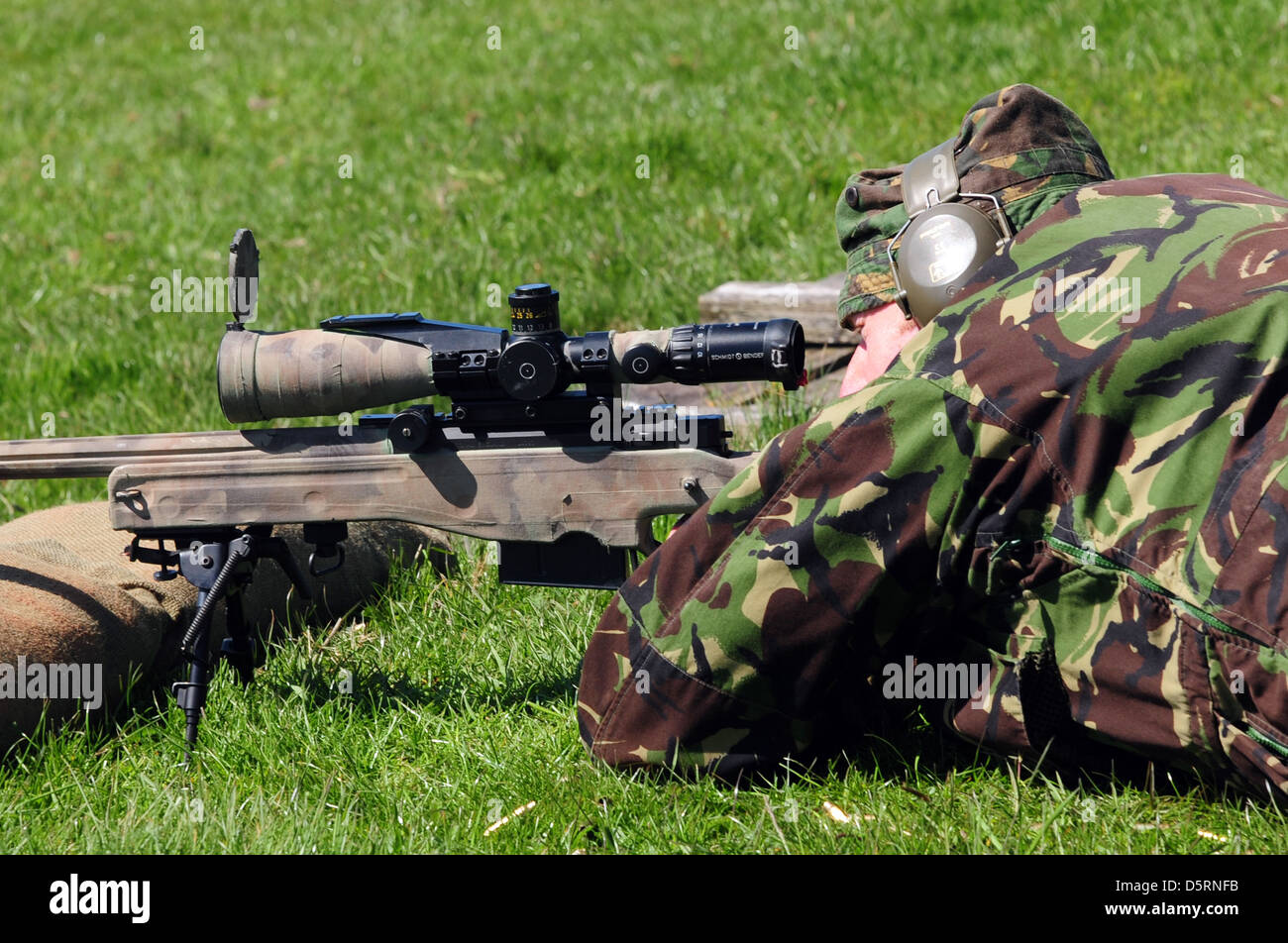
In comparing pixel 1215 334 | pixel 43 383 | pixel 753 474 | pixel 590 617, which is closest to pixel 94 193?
pixel 43 383

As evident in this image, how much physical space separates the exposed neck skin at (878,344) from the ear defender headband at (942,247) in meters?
0.11

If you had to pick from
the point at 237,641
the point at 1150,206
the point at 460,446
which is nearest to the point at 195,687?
the point at 237,641

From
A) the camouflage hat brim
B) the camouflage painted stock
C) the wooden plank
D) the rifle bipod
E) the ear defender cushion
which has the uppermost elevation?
the camouflage hat brim

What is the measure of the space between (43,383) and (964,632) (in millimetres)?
5227

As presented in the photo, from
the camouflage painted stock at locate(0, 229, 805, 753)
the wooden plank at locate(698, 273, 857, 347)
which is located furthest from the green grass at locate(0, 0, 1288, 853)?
the camouflage painted stock at locate(0, 229, 805, 753)

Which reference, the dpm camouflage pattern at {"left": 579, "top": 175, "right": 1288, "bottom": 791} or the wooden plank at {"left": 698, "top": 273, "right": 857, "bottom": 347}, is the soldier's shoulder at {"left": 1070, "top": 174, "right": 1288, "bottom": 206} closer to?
the dpm camouflage pattern at {"left": 579, "top": 175, "right": 1288, "bottom": 791}

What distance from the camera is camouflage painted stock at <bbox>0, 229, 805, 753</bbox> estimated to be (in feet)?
10.1

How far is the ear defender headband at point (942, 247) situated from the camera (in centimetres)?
295

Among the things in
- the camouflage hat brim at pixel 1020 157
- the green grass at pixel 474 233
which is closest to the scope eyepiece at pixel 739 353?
the camouflage hat brim at pixel 1020 157

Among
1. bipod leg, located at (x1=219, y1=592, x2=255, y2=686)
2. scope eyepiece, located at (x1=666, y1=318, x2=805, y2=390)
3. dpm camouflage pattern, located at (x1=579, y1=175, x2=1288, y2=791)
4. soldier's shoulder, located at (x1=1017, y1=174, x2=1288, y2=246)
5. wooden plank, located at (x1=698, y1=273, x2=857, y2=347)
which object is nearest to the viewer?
dpm camouflage pattern, located at (x1=579, y1=175, x2=1288, y2=791)

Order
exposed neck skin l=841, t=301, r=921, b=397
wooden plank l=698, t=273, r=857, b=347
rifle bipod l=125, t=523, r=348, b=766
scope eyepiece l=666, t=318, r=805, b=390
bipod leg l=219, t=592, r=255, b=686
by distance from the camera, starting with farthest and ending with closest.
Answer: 1. wooden plank l=698, t=273, r=857, b=347
2. bipod leg l=219, t=592, r=255, b=686
3. rifle bipod l=125, t=523, r=348, b=766
4. exposed neck skin l=841, t=301, r=921, b=397
5. scope eyepiece l=666, t=318, r=805, b=390

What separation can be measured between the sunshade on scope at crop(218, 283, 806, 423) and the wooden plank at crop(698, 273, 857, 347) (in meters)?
2.82

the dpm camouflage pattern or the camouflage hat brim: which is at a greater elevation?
the camouflage hat brim

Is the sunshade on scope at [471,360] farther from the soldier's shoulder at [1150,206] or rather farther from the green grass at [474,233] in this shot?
the green grass at [474,233]
